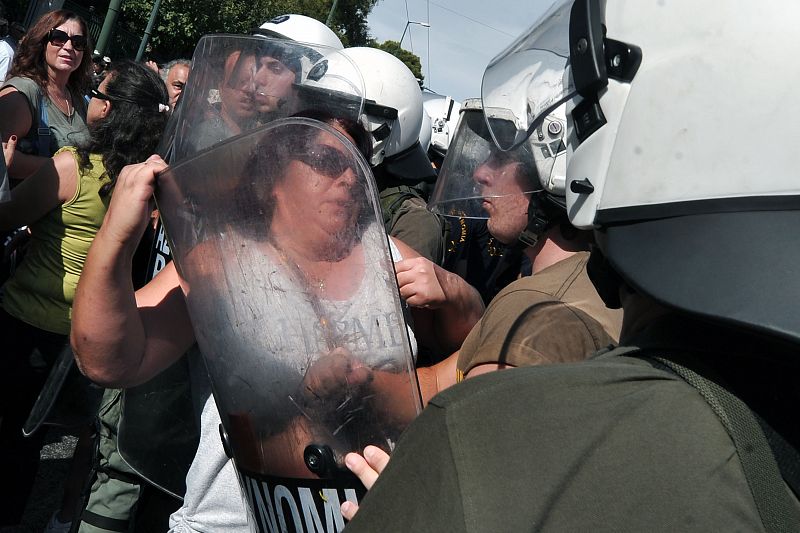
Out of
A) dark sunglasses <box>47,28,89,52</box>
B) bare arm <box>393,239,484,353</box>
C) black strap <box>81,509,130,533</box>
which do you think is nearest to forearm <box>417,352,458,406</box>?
bare arm <box>393,239,484,353</box>

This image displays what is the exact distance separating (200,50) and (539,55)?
0.82m

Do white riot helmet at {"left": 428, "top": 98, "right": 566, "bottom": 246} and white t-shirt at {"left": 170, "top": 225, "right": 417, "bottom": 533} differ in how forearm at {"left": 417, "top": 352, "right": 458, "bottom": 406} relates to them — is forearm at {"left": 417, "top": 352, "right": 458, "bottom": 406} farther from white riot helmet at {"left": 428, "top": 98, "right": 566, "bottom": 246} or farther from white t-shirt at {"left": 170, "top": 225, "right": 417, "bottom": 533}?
white riot helmet at {"left": 428, "top": 98, "right": 566, "bottom": 246}

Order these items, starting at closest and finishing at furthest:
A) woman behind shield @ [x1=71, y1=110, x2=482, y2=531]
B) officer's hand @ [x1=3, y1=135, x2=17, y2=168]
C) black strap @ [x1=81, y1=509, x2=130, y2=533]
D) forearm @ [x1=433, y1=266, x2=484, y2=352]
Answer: woman behind shield @ [x1=71, y1=110, x2=482, y2=531] → forearm @ [x1=433, y1=266, x2=484, y2=352] → black strap @ [x1=81, y1=509, x2=130, y2=533] → officer's hand @ [x1=3, y1=135, x2=17, y2=168]

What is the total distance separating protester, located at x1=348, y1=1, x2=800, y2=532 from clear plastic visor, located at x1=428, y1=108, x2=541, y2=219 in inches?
43.6

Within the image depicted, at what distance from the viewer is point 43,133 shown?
163 inches

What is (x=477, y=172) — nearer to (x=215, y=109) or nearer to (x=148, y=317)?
(x=215, y=109)

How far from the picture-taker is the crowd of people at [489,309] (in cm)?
81

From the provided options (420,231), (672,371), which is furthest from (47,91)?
(672,371)

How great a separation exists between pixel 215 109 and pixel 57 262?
5.94 feet

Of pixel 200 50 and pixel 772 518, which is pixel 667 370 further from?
pixel 200 50

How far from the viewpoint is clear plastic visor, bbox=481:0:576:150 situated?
4.74 ft

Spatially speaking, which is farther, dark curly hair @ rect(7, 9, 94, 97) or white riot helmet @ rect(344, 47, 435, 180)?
dark curly hair @ rect(7, 9, 94, 97)

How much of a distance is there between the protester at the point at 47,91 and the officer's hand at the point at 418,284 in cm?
271

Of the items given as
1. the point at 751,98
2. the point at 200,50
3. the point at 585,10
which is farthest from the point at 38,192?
the point at 751,98
